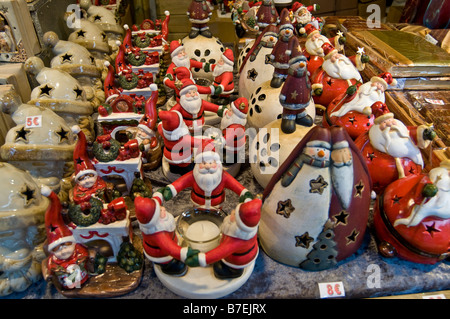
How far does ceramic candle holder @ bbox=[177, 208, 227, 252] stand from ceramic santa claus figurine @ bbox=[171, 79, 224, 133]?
0.62m

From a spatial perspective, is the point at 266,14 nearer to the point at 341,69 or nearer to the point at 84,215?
the point at 341,69

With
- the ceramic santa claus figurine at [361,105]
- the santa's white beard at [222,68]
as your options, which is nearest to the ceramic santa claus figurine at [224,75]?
the santa's white beard at [222,68]

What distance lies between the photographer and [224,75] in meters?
2.62

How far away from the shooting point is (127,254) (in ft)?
5.28

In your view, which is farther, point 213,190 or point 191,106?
point 191,106

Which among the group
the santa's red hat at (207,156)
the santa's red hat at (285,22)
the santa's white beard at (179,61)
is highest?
the santa's red hat at (285,22)

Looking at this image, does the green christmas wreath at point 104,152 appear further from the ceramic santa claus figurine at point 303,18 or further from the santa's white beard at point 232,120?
the ceramic santa claus figurine at point 303,18

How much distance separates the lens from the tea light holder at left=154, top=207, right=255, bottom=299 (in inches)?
59.9

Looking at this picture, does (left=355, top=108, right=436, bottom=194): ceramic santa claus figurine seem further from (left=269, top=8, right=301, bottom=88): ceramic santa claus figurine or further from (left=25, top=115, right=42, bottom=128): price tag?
(left=25, top=115, right=42, bottom=128): price tag

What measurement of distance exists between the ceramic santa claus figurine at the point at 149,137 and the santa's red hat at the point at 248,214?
87 cm

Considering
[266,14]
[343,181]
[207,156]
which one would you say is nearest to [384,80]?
[343,181]

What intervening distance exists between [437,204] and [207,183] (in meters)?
0.93

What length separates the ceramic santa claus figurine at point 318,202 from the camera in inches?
56.5

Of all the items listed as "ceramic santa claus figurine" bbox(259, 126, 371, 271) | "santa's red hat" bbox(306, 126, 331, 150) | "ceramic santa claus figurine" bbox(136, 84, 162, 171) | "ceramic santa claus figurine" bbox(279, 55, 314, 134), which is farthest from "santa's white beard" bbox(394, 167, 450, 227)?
"ceramic santa claus figurine" bbox(136, 84, 162, 171)
